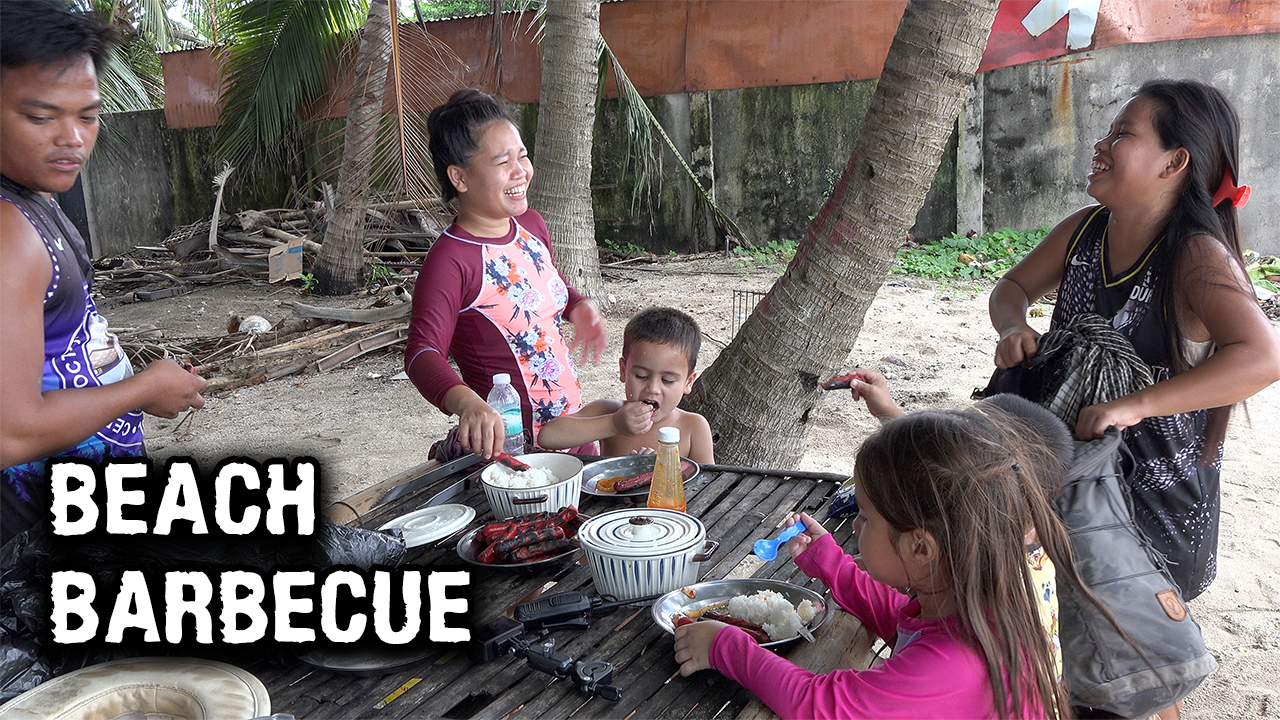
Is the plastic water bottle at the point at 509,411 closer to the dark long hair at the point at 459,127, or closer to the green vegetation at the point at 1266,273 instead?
the dark long hair at the point at 459,127

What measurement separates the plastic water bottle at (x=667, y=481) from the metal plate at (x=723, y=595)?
37 cm

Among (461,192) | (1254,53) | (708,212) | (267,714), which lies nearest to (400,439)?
(461,192)

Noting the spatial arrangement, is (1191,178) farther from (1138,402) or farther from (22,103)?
(22,103)

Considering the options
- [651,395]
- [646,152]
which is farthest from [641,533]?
[646,152]

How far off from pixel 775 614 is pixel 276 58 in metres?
9.12

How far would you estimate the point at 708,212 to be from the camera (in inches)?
411

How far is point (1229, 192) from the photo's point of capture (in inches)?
85.0

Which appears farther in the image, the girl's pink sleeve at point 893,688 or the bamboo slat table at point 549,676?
the bamboo slat table at point 549,676

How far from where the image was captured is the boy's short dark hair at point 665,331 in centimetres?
285

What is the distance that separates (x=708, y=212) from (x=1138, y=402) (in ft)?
28.2

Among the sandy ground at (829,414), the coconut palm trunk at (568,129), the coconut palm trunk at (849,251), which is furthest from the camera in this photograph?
the coconut palm trunk at (568,129)

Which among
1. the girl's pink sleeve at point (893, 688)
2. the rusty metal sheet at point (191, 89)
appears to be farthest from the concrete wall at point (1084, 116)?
the rusty metal sheet at point (191, 89)

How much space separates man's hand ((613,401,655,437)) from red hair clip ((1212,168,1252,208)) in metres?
1.47

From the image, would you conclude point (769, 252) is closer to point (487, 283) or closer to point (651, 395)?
point (651, 395)
